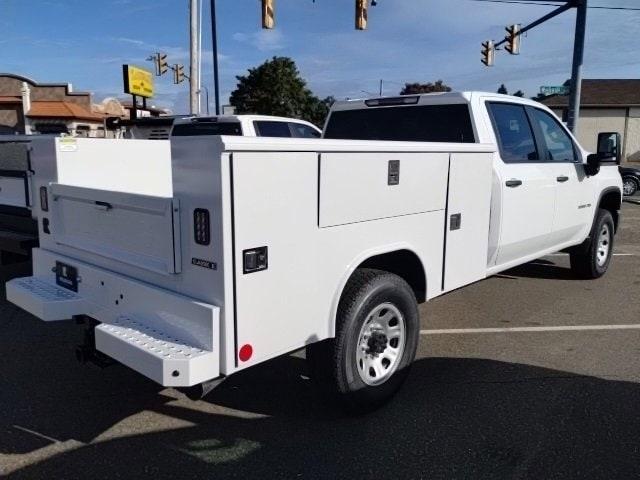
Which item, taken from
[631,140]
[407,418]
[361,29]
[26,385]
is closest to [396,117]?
[407,418]

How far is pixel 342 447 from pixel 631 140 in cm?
5536

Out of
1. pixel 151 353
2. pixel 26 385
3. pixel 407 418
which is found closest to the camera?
pixel 151 353

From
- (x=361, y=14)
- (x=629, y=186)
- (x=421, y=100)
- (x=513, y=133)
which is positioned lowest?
(x=629, y=186)

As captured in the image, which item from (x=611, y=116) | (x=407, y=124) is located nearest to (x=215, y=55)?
(x=407, y=124)

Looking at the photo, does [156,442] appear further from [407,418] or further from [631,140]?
[631,140]

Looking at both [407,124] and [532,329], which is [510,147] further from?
[532,329]

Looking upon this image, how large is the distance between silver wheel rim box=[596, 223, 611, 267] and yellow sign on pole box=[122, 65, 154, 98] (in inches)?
933

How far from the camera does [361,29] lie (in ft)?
53.6

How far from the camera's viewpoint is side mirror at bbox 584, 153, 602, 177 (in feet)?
19.7

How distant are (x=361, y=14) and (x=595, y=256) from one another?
11.4m

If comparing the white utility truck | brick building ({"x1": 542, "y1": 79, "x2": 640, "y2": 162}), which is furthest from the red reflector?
brick building ({"x1": 542, "y1": 79, "x2": 640, "y2": 162})

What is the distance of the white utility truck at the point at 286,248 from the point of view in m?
2.67

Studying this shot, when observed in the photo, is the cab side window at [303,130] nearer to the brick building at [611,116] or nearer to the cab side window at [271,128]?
the cab side window at [271,128]

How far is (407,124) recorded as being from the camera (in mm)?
5230
